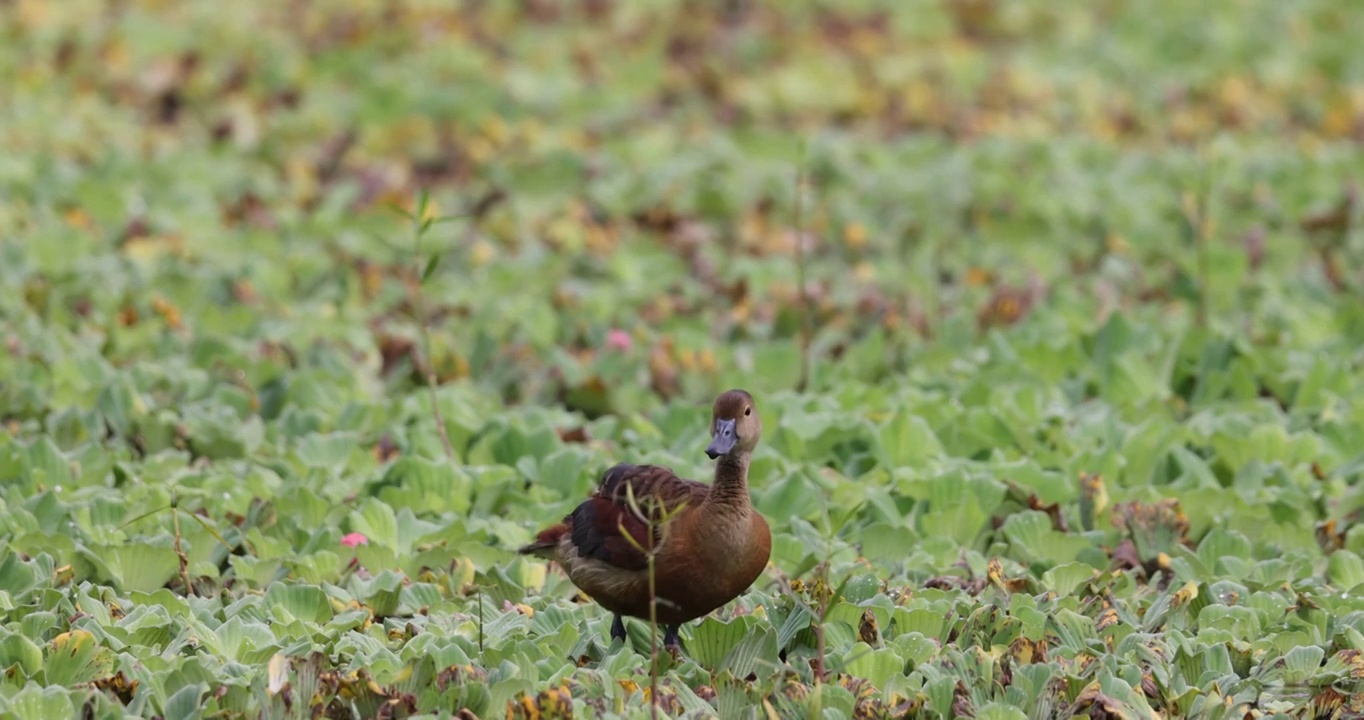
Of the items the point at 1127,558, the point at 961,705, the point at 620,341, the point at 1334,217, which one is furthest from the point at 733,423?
the point at 1334,217

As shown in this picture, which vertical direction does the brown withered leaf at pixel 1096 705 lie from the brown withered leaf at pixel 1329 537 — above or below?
above

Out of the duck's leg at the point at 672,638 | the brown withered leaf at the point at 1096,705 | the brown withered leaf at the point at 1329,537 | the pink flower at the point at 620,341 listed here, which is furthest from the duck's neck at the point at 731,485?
the pink flower at the point at 620,341

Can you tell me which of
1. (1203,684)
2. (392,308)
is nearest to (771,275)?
(392,308)

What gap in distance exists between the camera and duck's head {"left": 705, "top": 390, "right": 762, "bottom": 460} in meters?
3.89

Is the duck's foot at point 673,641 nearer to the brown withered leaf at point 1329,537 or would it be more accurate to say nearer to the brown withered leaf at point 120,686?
the brown withered leaf at point 120,686

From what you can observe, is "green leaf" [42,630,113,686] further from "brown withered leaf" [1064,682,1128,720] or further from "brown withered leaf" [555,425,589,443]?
"brown withered leaf" [555,425,589,443]

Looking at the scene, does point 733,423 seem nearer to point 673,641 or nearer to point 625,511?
point 625,511

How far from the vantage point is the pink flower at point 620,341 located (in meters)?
6.73

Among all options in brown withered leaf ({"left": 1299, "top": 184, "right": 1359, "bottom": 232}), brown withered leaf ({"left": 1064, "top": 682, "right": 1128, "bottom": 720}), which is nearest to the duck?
brown withered leaf ({"left": 1064, "top": 682, "right": 1128, "bottom": 720})

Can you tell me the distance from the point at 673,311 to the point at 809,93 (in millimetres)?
3836

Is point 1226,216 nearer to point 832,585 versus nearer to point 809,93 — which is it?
point 809,93

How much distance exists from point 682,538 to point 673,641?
35 cm

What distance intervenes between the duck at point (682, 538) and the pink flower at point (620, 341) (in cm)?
258

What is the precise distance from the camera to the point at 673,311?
7355 mm
